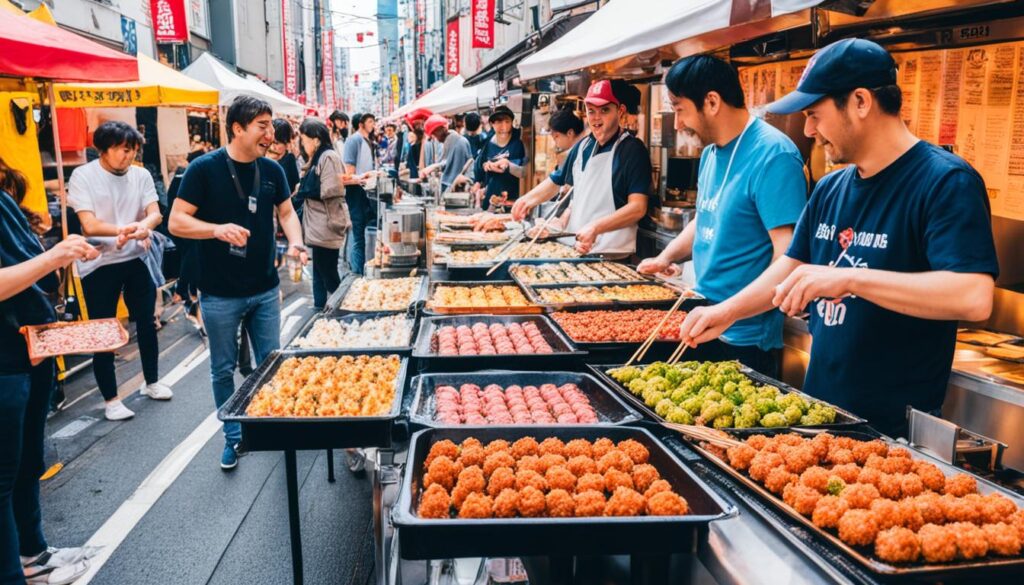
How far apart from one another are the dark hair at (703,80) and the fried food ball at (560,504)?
233 centimetres

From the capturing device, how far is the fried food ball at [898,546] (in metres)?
1.63

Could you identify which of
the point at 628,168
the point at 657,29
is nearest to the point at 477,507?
the point at 657,29

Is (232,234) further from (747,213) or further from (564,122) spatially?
(564,122)

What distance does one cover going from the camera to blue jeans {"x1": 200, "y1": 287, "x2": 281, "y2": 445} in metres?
5.15

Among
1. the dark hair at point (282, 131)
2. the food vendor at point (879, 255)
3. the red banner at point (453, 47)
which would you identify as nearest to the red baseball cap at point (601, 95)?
the food vendor at point (879, 255)

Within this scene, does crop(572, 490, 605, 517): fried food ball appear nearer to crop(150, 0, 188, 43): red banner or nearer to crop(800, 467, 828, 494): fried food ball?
crop(800, 467, 828, 494): fried food ball

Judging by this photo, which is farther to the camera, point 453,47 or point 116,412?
point 453,47

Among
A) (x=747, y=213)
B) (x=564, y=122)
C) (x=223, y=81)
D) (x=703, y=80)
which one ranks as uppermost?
(x=223, y=81)

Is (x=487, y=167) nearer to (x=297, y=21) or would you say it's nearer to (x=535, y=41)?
(x=535, y=41)

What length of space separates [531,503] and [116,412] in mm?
5900

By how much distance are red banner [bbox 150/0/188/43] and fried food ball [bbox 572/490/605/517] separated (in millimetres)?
14276

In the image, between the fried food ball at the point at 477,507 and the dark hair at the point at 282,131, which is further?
the dark hair at the point at 282,131

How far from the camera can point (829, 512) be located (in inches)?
71.4

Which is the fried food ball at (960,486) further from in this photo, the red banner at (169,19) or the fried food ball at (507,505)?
the red banner at (169,19)
